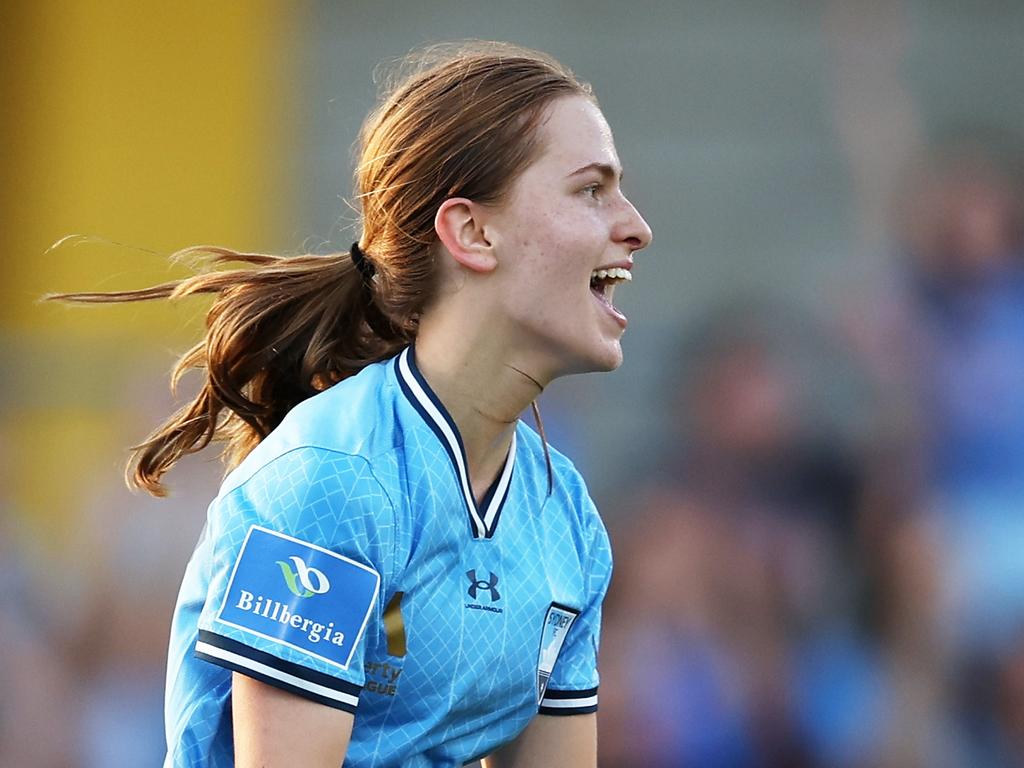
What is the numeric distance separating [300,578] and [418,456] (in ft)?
0.88

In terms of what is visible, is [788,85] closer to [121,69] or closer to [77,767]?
[121,69]

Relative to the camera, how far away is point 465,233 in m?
2.39

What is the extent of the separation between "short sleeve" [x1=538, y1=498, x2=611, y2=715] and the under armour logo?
29cm

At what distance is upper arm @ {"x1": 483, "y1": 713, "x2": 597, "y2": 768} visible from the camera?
2688 mm

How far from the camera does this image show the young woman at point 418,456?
214 cm

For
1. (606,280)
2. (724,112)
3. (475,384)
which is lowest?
(475,384)

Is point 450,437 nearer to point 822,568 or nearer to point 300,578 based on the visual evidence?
point 300,578

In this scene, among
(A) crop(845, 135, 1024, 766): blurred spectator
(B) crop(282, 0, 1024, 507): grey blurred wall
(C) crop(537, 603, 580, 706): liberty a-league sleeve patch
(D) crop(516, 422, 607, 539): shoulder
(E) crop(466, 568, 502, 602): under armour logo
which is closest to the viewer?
(E) crop(466, 568, 502, 602): under armour logo

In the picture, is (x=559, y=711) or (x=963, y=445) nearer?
(x=559, y=711)

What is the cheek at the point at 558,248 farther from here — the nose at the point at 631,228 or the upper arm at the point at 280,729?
the upper arm at the point at 280,729

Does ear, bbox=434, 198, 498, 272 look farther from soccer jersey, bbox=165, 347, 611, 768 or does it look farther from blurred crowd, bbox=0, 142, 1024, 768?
blurred crowd, bbox=0, 142, 1024, 768

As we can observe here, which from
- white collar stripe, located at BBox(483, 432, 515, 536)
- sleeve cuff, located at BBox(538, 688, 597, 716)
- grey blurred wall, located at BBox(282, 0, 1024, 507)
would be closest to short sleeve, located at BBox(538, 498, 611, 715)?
sleeve cuff, located at BBox(538, 688, 597, 716)

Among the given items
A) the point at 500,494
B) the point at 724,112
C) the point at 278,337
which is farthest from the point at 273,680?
the point at 724,112

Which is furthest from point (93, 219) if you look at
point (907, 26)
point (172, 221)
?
point (907, 26)
